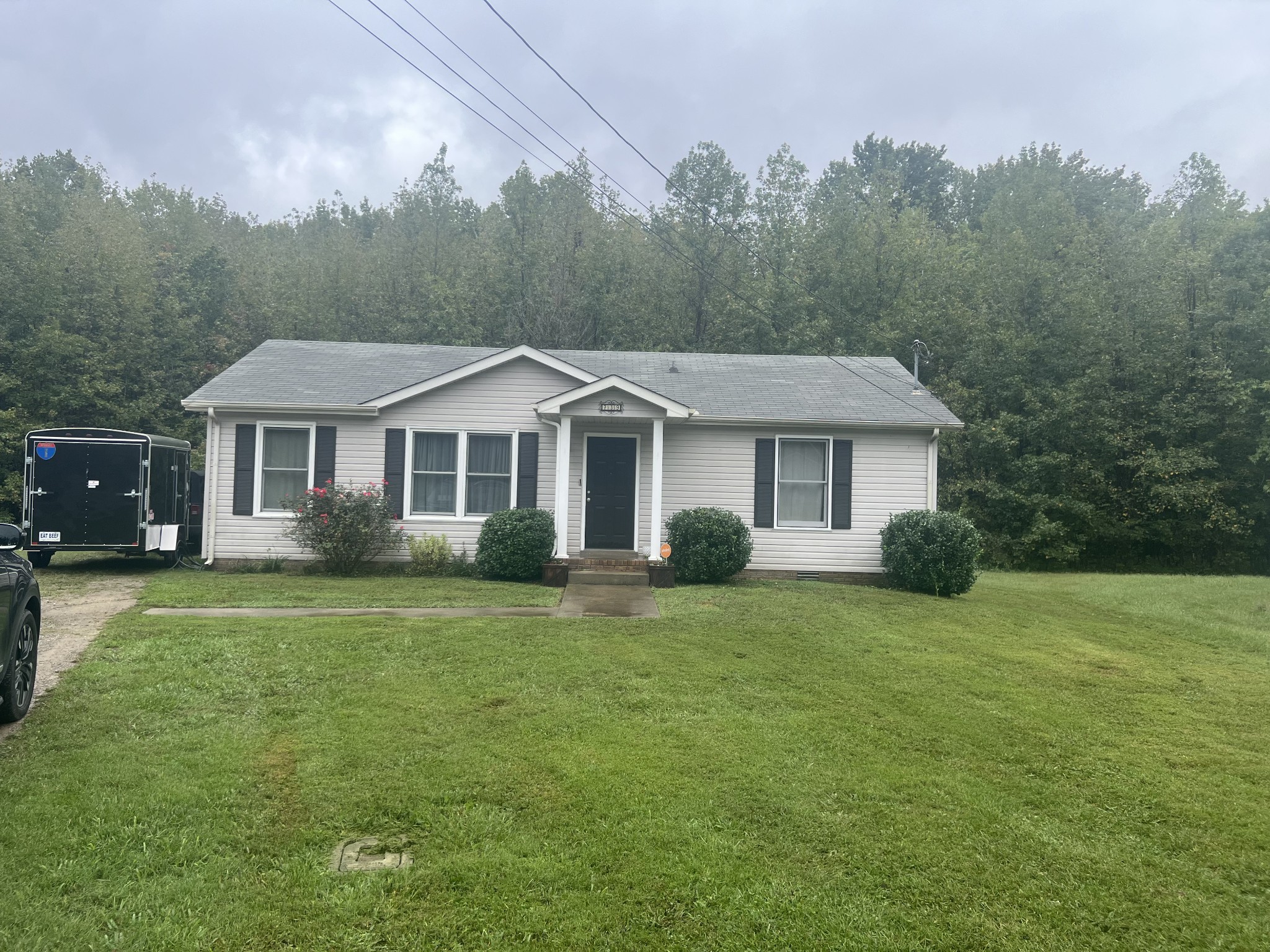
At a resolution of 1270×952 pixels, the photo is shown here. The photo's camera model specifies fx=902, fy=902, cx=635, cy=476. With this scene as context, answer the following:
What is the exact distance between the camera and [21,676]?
20.0 feet

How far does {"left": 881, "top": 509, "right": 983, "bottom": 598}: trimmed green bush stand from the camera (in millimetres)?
13578

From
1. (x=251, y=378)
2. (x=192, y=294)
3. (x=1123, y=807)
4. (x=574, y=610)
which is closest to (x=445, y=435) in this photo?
(x=251, y=378)

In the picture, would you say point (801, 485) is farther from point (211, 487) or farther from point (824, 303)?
point (824, 303)

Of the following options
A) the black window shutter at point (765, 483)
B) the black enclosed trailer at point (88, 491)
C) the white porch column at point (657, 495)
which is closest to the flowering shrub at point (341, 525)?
the black enclosed trailer at point (88, 491)

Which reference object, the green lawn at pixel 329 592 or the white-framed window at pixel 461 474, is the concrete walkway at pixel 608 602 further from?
the white-framed window at pixel 461 474

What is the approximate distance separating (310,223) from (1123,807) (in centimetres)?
5040

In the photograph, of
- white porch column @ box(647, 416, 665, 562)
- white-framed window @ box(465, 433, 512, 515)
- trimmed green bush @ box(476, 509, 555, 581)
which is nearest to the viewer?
trimmed green bush @ box(476, 509, 555, 581)

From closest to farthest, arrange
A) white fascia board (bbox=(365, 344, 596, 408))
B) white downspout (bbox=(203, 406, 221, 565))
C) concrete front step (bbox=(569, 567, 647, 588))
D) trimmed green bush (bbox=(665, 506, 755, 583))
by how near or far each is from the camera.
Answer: concrete front step (bbox=(569, 567, 647, 588))
trimmed green bush (bbox=(665, 506, 755, 583))
white fascia board (bbox=(365, 344, 596, 408))
white downspout (bbox=(203, 406, 221, 565))

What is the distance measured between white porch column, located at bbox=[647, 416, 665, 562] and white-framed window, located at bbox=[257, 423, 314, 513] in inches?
221

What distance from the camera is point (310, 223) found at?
48562 millimetres

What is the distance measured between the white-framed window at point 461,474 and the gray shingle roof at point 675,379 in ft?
3.70

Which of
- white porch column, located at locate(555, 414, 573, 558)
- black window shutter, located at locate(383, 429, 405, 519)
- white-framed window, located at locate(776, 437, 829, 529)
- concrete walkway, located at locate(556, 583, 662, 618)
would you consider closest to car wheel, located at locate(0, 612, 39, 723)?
concrete walkway, located at locate(556, 583, 662, 618)

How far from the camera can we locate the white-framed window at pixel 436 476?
14828 mm

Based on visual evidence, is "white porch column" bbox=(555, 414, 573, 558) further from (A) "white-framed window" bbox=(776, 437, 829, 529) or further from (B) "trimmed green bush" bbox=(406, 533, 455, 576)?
(A) "white-framed window" bbox=(776, 437, 829, 529)
